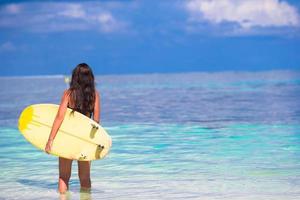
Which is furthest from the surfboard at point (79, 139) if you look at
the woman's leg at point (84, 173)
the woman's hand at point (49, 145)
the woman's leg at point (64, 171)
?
the woman's leg at point (84, 173)

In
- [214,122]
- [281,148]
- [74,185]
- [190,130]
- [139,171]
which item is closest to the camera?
[74,185]

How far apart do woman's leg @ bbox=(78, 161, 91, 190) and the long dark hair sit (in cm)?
74

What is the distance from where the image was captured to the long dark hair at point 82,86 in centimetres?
691

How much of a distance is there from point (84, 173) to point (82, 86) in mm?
1159

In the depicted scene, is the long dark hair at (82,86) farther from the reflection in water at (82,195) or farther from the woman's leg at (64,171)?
the reflection in water at (82,195)

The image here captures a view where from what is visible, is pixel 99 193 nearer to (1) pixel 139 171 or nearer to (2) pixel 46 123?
(2) pixel 46 123

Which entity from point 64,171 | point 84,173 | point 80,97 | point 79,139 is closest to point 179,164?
point 84,173

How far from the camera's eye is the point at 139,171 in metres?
9.34

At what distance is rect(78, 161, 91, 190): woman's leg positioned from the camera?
7.42m

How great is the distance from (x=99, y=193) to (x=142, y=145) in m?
5.08

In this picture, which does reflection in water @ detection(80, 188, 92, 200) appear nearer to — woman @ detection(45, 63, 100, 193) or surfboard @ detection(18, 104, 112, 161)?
surfboard @ detection(18, 104, 112, 161)

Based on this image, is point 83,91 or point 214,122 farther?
point 214,122

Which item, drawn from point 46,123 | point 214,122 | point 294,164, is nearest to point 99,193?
point 46,123

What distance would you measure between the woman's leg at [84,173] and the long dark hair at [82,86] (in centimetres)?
74
